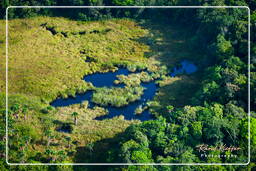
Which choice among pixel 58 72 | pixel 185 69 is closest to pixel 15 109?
pixel 58 72

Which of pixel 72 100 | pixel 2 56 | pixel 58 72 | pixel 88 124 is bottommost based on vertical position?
pixel 88 124

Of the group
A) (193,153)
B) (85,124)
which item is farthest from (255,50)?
(85,124)

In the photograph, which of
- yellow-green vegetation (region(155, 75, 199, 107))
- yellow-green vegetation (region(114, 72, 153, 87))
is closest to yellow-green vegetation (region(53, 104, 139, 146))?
yellow-green vegetation (region(155, 75, 199, 107))

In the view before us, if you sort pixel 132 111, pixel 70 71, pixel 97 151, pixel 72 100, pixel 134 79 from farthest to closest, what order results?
1. pixel 70 71
2. pixel 134 79
3. pixel 72 100
4. pixel 132 111
5. pixel 97 151

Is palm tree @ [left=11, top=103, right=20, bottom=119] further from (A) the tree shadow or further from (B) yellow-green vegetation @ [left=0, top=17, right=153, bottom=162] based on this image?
(A) the tree shadow

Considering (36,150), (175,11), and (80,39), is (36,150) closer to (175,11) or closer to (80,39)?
(80,39)

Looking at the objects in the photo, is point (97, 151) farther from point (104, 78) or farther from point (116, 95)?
point (104, 78)
